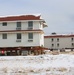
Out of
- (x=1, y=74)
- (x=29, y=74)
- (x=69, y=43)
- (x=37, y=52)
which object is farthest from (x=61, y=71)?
(x=69, y=43)

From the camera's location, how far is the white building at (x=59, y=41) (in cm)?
9994

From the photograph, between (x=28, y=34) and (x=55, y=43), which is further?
(x=55, y=43)

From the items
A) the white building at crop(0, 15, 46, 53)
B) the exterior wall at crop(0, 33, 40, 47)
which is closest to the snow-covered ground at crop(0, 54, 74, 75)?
the exterior wall at crop(0, 33, 40, 47)

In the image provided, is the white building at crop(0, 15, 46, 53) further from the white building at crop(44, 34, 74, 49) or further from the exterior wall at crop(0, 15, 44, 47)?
the white building at crop(44, 34, 74, 49)

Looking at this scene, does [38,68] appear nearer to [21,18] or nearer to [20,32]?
[20,32]

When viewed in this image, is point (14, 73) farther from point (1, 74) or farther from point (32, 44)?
point (32, 44)

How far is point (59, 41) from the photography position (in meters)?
102

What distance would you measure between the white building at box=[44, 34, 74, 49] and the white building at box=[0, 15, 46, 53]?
5352cm

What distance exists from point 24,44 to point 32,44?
1.38 m

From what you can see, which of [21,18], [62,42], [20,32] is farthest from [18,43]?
[62,42]

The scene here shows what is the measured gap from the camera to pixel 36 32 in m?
46.0

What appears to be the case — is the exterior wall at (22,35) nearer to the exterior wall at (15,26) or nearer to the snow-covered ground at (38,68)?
the exterior wall at (15,26)

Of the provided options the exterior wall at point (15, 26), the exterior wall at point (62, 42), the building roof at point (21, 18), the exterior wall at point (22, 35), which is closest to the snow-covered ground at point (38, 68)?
the exterior wall at point (22, 35)

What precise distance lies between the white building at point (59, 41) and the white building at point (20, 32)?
53.5 meters
